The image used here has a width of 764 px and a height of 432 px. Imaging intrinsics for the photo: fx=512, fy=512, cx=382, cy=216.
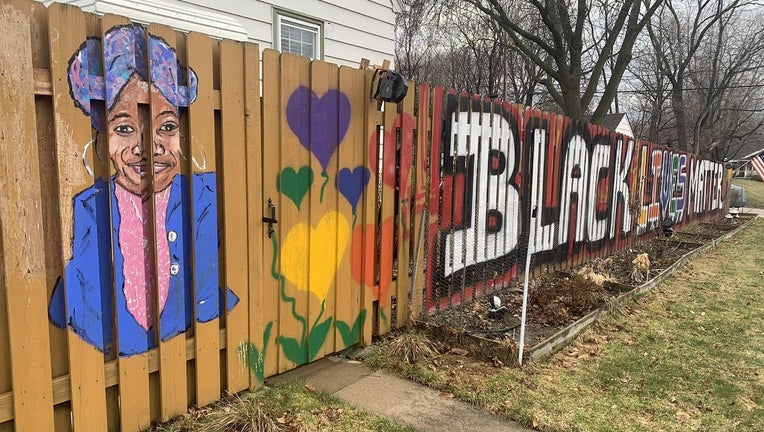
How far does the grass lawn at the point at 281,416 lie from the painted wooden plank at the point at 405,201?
57.2 inches

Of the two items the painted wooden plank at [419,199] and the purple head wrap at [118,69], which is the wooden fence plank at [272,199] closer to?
the purple head wrap at [118,69]

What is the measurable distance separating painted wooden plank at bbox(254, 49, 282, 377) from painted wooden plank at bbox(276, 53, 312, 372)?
0.02 metres

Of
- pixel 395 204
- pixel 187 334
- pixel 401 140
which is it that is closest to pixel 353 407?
pixel 187 334

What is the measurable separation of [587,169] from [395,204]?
15.5ft

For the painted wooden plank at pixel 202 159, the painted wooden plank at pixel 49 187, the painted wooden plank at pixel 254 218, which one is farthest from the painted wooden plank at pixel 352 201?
the painted wooden plank at pixel 49 187

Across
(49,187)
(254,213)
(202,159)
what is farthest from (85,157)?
(254,213)

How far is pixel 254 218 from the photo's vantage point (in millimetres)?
3385

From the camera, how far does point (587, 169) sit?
8.12 metres

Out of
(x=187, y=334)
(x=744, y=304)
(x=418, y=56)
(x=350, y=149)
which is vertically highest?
(x=418, y=56)

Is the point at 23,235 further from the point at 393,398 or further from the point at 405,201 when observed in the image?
the point at 405,201

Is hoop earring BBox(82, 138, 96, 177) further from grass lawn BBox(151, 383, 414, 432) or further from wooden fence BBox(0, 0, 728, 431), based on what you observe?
grass lawn BBox(151, 383, 414, 432)

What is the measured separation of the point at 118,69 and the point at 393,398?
8.84 feet

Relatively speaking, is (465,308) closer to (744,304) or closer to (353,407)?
(353,407)

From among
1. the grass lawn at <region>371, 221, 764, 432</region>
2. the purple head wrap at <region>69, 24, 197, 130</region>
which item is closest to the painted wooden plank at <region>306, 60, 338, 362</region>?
the grass lawn at <region>371, 221, 764, 432</region>
